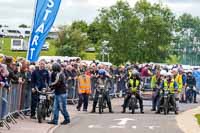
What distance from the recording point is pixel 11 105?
2103 cm

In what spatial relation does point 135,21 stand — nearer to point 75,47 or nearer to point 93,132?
point 75,47

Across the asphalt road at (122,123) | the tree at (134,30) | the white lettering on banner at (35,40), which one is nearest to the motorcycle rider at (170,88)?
the asphalt road at (122,123)

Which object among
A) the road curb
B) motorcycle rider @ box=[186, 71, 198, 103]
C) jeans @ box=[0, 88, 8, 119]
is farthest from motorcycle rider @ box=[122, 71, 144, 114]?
motorcycle rider @ box=[186, 71, 198, 103]

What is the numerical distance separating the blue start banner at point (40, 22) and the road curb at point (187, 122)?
540cm

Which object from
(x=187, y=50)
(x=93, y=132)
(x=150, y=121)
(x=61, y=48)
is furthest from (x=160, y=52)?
(x=93, y=132)

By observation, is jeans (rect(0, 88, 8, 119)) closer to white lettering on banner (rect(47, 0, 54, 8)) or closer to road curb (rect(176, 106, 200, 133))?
white lettering on banner (rect(47, 0, 54, 8))

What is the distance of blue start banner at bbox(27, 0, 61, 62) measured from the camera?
75.0ft

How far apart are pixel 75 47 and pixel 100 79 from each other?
58.9m

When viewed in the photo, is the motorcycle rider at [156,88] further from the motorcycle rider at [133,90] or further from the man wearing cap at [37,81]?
the man wearing cap at [37,81]

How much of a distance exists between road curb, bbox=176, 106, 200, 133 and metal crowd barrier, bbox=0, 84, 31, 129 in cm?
520

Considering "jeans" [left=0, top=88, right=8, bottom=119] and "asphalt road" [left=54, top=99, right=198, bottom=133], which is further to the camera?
"asphalt road" [left=54, top=99, right=198, bottom=133]

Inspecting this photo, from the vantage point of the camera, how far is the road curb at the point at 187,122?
21230 mm

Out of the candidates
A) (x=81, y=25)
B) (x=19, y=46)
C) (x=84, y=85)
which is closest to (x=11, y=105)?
(x=84, y=85)

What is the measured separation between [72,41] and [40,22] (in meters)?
65.9
